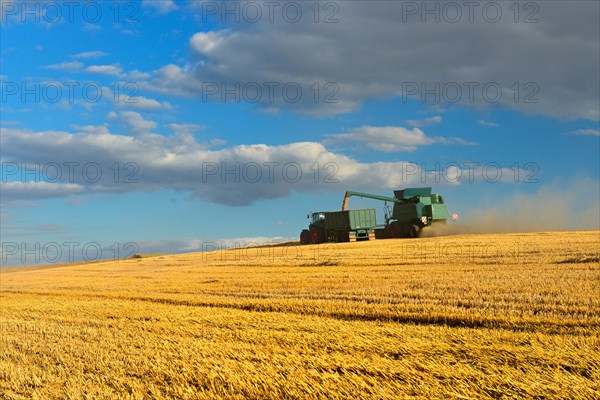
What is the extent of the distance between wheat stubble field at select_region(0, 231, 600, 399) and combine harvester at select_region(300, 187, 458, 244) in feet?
92.7

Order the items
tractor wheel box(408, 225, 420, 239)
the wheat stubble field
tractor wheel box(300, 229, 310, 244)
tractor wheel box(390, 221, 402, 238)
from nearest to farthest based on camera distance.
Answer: the wheat stubble field
tractor wheel box(408, 225, 420, 239)
tractor wheel box(390, 221, 402, 238)
tractor wheel box(300, 229, 310, 244)

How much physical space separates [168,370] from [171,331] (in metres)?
3.15

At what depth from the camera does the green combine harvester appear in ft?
151

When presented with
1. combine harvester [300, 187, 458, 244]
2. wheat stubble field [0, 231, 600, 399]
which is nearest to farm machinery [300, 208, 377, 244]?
combine harvester [300, 187, 458, 244]

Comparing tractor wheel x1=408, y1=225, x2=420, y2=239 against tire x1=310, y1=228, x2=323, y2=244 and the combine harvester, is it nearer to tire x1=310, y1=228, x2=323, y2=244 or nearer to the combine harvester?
the combine harvester

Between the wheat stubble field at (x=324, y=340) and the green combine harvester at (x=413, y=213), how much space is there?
28.3 meters

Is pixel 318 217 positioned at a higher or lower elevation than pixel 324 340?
higher

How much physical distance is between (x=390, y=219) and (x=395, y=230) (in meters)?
1.29

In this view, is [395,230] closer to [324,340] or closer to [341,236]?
[341,236]

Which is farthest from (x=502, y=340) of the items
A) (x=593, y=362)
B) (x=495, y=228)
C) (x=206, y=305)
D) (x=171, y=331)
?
(x=495, y=228)

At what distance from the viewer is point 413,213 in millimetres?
45875

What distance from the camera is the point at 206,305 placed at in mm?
14547

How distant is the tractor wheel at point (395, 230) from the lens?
46.8 metres

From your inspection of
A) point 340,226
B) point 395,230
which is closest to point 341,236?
point 340,226
